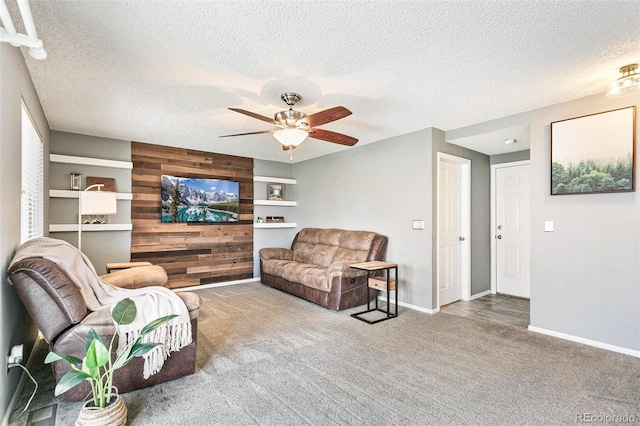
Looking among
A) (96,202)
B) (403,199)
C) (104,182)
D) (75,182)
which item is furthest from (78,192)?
(403,199)

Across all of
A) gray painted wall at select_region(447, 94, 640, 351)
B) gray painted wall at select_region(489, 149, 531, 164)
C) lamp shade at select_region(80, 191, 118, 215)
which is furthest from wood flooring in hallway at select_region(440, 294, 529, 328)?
lamp shade at select_region(80, 191, 118, 215)

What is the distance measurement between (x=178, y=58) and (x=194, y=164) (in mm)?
3282

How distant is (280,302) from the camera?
15.0ft

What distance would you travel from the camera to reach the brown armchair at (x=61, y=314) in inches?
74.9

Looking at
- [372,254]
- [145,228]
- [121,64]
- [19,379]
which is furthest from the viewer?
[145,228]

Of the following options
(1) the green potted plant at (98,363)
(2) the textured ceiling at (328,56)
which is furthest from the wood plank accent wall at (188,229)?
(1) the green potted plant at (98,363)

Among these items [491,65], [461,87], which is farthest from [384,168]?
[491,65]

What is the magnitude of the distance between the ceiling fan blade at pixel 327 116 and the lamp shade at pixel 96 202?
265cm

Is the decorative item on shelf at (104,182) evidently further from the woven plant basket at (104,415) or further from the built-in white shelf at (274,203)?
the woven plant basket at (104,415)

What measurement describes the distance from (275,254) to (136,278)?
2.62 m

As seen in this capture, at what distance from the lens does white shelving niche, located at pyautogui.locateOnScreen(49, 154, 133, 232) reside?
13.8 ft

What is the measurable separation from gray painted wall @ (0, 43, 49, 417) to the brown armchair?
115 mm

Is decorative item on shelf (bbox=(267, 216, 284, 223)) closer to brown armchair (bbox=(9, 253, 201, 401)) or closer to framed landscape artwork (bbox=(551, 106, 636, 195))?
brown armchair (bbox=(9, 253, 201, 401))

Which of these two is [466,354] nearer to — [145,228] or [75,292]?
[75,292]
